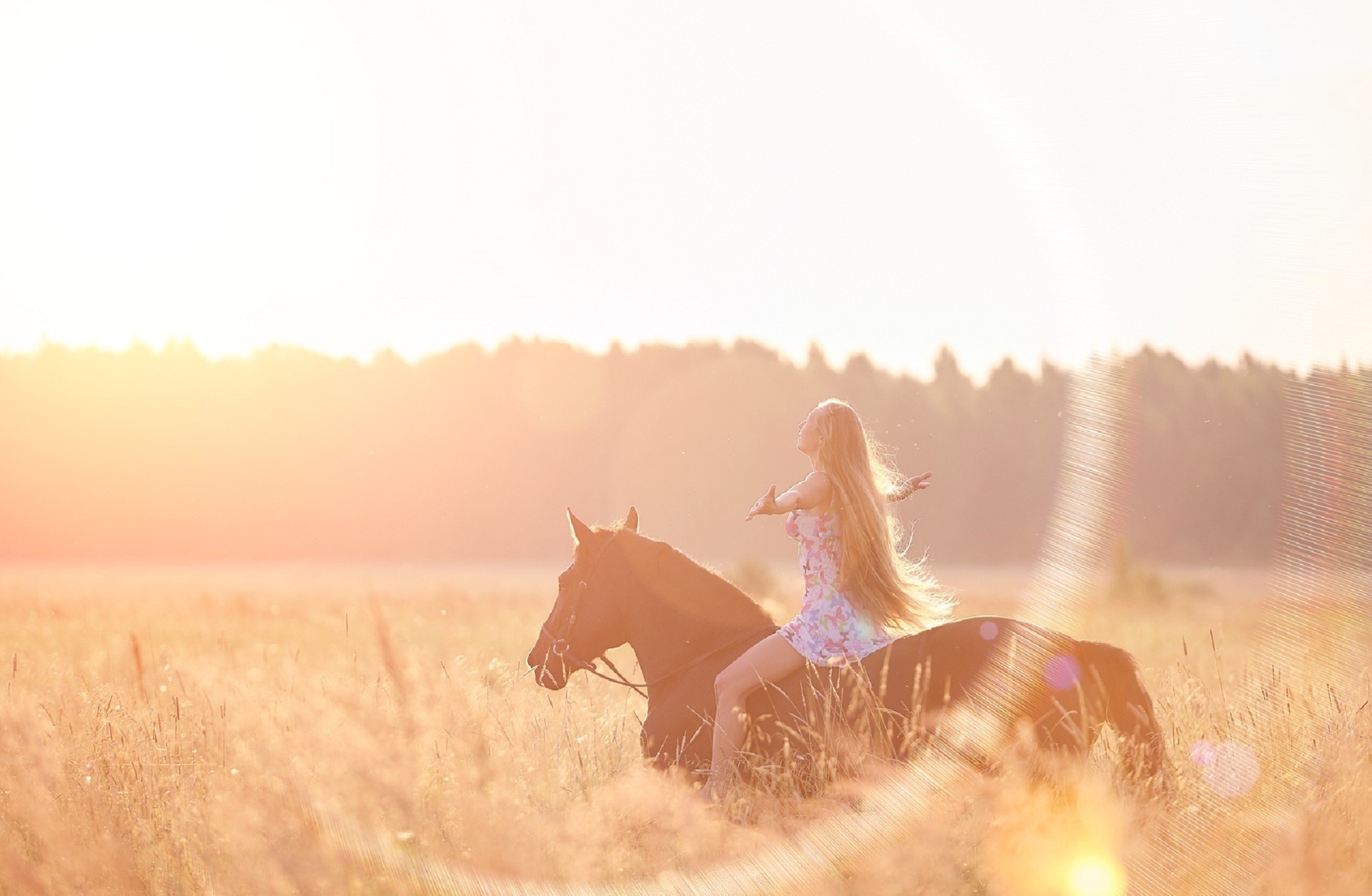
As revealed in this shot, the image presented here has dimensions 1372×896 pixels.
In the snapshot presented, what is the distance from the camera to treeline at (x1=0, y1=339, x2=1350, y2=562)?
2089 inches

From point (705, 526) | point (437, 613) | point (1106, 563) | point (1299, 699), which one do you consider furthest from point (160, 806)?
point (705, 526)

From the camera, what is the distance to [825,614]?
5809mm

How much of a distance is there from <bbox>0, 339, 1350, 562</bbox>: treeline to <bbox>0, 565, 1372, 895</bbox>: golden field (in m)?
44.8

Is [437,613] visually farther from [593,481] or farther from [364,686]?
[593,481]

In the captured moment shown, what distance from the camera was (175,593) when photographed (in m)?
23.9

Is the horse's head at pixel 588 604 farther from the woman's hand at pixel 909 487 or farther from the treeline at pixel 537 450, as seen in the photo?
the treeline at pixel 537 450

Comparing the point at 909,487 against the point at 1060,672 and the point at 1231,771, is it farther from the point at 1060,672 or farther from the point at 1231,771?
the point at 1231,771

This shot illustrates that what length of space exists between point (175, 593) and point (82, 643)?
40.6 ft

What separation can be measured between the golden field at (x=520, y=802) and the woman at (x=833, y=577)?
65cm

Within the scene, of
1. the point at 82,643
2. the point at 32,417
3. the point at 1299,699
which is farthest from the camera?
the point at 32,417

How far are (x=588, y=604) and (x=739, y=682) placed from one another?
131 cm

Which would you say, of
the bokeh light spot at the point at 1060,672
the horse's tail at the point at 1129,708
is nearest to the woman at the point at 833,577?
the bokeh light spot at the point at 1060,672

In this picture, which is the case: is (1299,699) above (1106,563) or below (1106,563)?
above

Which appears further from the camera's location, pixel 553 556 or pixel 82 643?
pixel 553 556
